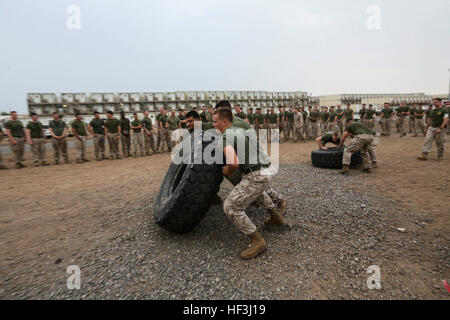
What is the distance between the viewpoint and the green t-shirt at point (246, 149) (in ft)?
7.82

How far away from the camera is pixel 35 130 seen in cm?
864

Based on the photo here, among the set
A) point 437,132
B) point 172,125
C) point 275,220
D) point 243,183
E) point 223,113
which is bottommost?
point 275,220

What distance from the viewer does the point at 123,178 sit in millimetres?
6121

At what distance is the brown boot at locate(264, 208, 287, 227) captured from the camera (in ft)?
9.45

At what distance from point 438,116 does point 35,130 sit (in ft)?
47.5

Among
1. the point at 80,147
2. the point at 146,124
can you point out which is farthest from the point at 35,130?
the point at 146,124

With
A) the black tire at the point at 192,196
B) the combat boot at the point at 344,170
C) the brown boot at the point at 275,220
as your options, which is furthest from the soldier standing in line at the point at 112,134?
the combat boot at the point at 344,170

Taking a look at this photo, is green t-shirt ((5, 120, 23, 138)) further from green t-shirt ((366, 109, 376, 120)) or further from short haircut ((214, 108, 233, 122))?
green t-shirt ((366, 109, 376, 120))

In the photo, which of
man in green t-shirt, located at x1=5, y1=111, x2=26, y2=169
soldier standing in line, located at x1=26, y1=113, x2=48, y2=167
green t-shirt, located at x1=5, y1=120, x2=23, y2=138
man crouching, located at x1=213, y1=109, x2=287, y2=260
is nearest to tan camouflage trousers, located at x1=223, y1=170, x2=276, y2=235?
man crouching, located at x1=213, y1=109, x2=287, y2=260

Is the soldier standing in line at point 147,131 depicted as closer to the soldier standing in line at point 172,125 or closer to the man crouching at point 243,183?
the soldier standing in line at point 172,125

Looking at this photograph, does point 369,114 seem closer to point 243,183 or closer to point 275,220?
point 275,220

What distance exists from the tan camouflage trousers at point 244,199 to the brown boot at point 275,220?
0.52 m
